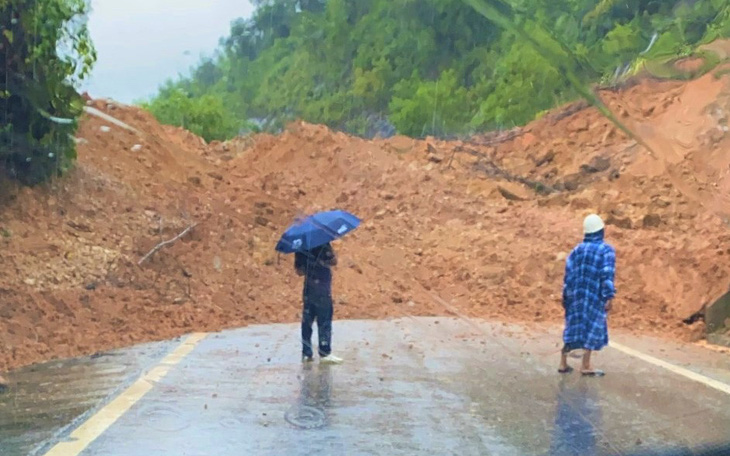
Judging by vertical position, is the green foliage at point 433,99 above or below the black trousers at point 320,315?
above

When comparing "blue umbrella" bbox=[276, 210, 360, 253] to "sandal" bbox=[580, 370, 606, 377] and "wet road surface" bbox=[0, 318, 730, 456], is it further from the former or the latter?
"sandal" bbox=[580, 370, 606, 377]

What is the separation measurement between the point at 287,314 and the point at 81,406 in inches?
329

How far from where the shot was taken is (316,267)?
396 inches

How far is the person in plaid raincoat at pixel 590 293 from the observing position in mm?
9477

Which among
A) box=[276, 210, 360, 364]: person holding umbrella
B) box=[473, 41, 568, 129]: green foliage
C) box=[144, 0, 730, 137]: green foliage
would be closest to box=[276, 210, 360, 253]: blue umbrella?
box=[276, 210, 360, 364]: person holding umbrella

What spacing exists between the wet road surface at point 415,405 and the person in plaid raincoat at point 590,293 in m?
A: 0.32

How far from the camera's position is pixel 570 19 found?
6070mm

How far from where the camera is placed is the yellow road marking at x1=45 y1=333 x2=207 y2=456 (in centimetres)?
625

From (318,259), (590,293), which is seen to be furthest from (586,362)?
(318,259)

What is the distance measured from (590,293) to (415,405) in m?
2.58

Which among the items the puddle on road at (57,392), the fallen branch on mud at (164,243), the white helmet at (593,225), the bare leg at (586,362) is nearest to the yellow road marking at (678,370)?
the bare leg at (586,362)

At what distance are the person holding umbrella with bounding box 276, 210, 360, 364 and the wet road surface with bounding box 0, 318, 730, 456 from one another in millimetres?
402

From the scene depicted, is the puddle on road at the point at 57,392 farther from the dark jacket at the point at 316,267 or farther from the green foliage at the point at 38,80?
the green foliage at the point at 38,80

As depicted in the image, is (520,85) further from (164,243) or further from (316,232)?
(164,243)
